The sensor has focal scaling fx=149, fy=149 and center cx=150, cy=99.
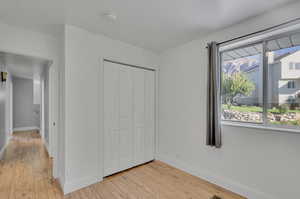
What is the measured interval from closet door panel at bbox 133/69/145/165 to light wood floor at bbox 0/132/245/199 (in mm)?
287

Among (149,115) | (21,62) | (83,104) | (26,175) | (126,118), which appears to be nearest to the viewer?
(83,104)

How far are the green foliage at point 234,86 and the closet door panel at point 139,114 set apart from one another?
155cm

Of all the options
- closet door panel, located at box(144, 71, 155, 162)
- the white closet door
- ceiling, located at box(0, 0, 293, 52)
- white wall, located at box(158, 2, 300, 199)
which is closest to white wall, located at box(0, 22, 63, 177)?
ceiling, located at box(0, 0, 293, 52)

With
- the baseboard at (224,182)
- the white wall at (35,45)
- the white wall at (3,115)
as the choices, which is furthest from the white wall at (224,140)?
the white wall at (3,115)

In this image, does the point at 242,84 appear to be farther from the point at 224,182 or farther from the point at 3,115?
the point at 3,115

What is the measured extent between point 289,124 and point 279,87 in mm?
469

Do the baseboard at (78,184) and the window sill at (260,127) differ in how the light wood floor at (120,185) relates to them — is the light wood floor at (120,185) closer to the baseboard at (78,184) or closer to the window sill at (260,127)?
the baseboard at (78,184)

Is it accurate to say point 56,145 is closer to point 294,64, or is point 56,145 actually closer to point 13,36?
point 13,36

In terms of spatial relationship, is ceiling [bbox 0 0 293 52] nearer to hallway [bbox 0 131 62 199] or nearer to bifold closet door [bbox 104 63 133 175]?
bifold closet door [bbox 104 63 133 175]

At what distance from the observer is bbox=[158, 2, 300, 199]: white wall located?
178cm

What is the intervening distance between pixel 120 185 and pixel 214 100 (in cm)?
197

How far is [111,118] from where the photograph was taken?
8.87 feet

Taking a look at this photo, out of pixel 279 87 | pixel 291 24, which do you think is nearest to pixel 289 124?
pixel 279 87

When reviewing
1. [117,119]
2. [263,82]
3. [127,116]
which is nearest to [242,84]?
[263,82]
